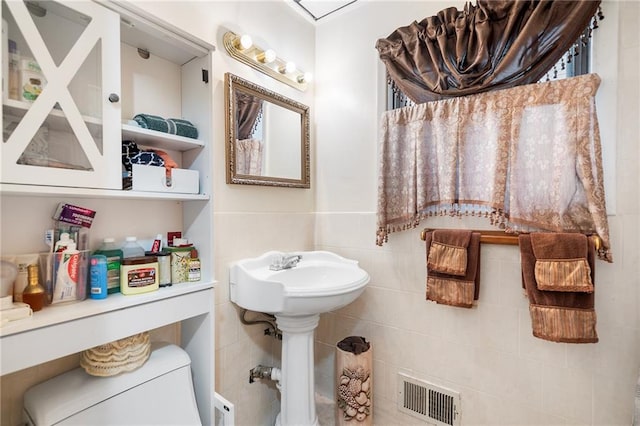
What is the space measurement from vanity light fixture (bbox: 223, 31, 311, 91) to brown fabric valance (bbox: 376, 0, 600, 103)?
479mm

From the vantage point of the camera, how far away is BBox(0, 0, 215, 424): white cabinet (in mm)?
753

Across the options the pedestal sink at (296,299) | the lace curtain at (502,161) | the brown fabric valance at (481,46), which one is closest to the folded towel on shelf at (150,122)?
the pedestal sink at (296,299)

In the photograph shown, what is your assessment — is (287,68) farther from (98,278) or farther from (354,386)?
(354,386)

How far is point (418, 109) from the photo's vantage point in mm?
1505

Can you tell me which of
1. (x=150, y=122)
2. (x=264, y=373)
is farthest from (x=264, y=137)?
(x=264, y=373)

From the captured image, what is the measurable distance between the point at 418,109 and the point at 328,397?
5.64 feet

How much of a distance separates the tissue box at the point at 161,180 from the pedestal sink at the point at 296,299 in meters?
0.44

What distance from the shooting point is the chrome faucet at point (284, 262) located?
153cm

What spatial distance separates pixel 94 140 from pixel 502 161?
4.90ft

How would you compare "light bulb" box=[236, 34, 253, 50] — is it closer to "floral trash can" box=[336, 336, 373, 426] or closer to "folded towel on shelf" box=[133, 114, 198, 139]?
"folded towel on shelf" box=[133, 114, 198, 139]

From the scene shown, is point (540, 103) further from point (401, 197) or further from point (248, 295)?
point (248, 295)

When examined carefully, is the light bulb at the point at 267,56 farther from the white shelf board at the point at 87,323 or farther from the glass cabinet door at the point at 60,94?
the white shelf board at the point at 87,323

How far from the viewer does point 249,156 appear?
1.51 metres

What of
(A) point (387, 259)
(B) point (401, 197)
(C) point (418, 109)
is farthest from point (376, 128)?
(A) point (387, 259)
